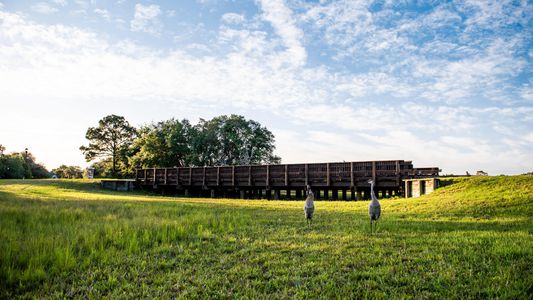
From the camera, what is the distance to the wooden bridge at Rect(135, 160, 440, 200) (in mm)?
23328

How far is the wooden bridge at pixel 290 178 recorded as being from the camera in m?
23.3

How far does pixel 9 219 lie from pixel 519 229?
14.5 m

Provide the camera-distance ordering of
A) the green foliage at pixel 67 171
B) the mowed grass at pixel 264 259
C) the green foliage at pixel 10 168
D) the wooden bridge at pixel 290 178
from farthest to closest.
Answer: the green foliage at pixel 67 171, the green foliage at pixel 10 168, the wooden bridge at pixel 290 178, the mowed grass at pixel 264 259

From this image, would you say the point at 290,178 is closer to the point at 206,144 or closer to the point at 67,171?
the point at 206,144

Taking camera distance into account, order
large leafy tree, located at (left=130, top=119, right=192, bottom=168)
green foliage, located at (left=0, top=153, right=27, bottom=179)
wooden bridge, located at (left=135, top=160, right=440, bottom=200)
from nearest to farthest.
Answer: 1. wooden bridge, located at (left=135, top=160, right=440, bottom=200)
2. large leafy tree, located at (left=130, top=119, right=192, bottom=168)
3. green foliage, located at (left=0, top=153, right=27, bottom=179)

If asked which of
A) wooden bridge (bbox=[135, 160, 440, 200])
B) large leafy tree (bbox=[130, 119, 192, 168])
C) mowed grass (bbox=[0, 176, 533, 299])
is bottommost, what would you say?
mowed grass (bbox=[0, 176, 533, 299])

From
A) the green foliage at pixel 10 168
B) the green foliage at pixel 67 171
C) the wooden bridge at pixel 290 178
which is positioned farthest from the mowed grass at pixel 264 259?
the green foliage at pixel 67 171

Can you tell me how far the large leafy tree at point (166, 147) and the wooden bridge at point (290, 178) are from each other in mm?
6754

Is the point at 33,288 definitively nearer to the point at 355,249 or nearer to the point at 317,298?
the point at 317,298

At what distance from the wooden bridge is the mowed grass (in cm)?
1290

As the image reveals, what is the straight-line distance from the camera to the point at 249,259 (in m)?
6.10

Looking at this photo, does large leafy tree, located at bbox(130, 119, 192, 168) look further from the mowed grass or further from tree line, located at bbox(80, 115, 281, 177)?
the mowed grass

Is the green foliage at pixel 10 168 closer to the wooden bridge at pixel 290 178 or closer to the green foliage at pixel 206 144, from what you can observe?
the green foliage at pixel 206 144

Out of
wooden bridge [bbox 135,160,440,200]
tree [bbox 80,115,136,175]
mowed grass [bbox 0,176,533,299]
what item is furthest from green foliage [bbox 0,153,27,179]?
mowed grass [bbox 0,176,533,299]
